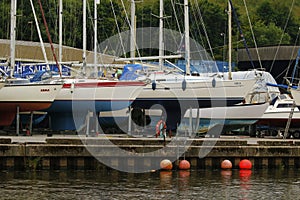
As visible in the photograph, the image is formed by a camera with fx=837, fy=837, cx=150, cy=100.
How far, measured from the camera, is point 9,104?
1631 inches

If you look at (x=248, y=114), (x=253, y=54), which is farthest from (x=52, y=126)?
(x=253, y=54)

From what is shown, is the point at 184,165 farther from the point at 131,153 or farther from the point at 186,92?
the point at 186,92

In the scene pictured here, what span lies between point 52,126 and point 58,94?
7.52ft

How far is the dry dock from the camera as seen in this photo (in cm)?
3061

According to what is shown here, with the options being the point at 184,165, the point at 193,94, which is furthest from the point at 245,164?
the point at 193,94

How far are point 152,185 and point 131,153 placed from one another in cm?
328

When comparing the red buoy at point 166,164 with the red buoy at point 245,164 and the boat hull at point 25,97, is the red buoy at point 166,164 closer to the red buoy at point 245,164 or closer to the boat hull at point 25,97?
the red buoy at point 245,164

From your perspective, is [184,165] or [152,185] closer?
[152,185]

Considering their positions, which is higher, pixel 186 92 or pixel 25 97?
pixel 186 92

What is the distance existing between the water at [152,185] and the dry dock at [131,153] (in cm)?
48

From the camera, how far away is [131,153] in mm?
31219

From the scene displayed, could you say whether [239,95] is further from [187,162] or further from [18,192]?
[18,192]

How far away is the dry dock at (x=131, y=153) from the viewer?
30.6 metres

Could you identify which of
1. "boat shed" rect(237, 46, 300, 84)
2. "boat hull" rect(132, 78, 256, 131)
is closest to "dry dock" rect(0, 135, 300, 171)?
"boat hull" rect(132, 78, 256, 131)
